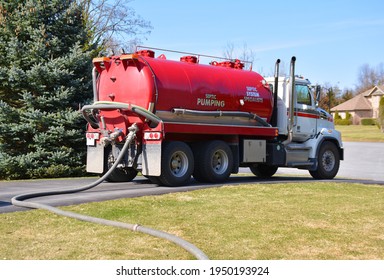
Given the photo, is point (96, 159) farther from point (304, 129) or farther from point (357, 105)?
point (357, 105)

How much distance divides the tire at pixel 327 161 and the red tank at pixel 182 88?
2.98m

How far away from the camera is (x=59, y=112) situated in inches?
712

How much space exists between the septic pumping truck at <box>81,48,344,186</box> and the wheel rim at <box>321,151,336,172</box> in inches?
18.2

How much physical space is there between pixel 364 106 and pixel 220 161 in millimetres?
88039

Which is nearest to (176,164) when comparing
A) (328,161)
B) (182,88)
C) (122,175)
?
(182,88)

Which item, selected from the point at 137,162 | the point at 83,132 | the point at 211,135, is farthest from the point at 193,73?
the point at 83,132

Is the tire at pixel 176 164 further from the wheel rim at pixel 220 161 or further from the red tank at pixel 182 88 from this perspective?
the wheel rim at pixel 220 161

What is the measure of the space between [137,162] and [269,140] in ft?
16.6

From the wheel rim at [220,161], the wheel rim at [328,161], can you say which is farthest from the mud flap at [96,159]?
the wheel rim at [328,161]

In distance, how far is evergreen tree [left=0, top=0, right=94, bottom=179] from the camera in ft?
58.1

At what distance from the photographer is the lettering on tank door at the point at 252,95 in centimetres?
1591

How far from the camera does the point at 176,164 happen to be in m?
14.1

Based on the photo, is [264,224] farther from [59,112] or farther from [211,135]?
[59,112]

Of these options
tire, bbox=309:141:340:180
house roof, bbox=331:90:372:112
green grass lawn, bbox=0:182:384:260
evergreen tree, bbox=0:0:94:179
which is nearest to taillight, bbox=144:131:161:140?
green grass lawn, bbox=0:182:384:260
